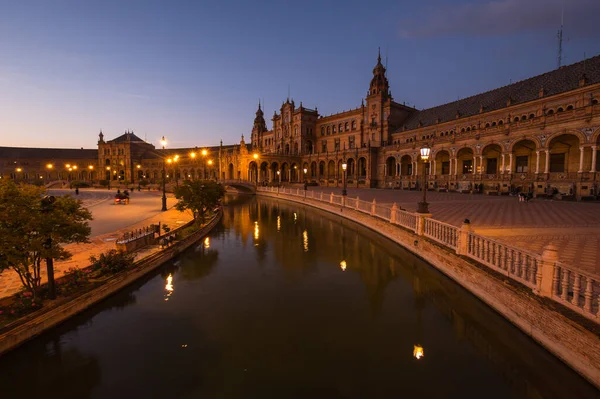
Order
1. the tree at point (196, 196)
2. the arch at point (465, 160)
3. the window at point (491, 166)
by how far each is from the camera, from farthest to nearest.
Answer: the arch at point (465, 160)
the window at point (491, 166)
the tree at point (196, 196)

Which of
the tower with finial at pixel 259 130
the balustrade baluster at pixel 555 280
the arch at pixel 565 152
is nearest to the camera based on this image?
the balustrade baluster at pixel 555 280

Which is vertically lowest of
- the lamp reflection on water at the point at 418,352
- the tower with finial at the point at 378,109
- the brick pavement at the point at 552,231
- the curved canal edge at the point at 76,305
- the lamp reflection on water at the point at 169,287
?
the lamp reflection on water at the point at 169,287

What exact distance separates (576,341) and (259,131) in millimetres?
88604

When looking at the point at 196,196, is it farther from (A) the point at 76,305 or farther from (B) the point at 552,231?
(B) the point at 552,231

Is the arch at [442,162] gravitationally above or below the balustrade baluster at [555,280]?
above

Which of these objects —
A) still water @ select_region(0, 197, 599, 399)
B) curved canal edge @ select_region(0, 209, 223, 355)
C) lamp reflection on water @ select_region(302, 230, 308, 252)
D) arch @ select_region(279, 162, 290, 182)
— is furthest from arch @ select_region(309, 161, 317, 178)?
still water @ select_region(0, 197, 599, 399)

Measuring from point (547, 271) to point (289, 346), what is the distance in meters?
5.39

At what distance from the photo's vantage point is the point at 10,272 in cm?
911

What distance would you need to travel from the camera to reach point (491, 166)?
127ft

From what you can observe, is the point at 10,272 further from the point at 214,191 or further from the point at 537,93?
the point at 537,93

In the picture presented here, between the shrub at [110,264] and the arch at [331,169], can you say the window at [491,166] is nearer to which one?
the arch at [331,169]

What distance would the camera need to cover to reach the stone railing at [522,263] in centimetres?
516

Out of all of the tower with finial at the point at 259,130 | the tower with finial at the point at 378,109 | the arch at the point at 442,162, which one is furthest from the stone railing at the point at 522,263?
the tower with finial at the point at 259,130

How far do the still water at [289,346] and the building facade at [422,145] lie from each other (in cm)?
411
